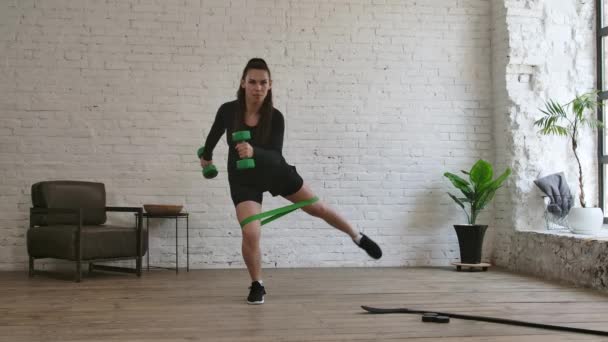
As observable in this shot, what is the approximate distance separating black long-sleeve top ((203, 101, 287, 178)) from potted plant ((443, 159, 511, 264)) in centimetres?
286

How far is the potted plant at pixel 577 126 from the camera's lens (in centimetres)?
593

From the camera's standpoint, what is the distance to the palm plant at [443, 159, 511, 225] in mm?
6730

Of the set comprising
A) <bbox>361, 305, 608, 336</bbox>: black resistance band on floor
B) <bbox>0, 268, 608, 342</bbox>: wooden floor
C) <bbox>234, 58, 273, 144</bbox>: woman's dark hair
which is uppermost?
<bbox>234, 58, 273, 144</bbox>: woman's dark hair

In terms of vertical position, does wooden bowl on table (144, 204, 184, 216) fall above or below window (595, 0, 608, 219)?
below

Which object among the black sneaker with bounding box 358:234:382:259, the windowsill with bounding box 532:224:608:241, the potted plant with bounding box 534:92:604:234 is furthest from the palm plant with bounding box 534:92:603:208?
the black sneaker with bounding box 358:234:382:259

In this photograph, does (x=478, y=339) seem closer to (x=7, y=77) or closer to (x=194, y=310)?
(x=194, y=310)

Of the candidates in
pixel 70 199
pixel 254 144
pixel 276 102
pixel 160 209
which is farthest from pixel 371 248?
pixel 70 199

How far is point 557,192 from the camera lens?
659 cm

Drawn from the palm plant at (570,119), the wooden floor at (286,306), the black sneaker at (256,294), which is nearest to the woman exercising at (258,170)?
the black sneaker at (256,294)

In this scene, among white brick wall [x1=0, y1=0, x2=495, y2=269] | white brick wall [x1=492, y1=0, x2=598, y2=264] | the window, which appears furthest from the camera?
white brick wall [x1=492, y1=0, x2=598, y2=264]

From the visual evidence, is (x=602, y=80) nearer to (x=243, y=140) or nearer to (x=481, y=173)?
(x=481, y=173)

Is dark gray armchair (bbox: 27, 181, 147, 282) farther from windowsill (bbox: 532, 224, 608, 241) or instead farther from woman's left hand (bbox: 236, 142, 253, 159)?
windowsill (bbox: 532, 224, 608, 241)

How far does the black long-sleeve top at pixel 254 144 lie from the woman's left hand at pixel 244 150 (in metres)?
0.11

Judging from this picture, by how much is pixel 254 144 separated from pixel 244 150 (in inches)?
11.9
